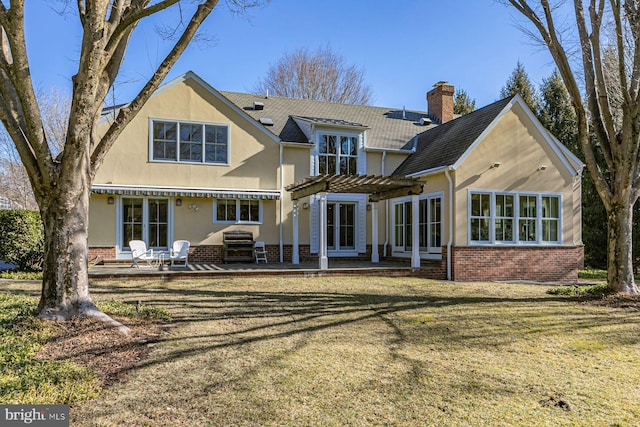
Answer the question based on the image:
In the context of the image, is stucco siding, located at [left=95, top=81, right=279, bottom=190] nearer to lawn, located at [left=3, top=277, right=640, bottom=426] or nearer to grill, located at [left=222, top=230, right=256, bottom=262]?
grill, located at [left=222, top=230, right=256, bottom=262]

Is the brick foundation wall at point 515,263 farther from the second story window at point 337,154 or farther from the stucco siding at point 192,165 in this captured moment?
the stucco siding at point 192,165

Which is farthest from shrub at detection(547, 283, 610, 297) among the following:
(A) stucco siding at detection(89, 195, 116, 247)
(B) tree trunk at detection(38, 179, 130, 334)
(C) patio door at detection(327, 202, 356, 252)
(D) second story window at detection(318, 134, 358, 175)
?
(A) stucco siding at detection(89, 195, 116, 247)

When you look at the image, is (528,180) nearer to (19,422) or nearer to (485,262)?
(485,262)

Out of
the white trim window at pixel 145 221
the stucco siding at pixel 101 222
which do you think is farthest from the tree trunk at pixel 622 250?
the stucco siding at pixel 101 222

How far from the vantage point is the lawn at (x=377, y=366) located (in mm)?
4695

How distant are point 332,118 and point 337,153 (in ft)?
10.2

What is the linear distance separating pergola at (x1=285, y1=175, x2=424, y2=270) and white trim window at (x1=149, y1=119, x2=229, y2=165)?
3.41 m

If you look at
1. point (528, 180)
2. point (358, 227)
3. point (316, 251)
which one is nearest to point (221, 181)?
point (316, 251)

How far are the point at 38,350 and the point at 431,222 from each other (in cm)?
1497

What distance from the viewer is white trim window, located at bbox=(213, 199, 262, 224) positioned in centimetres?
1928

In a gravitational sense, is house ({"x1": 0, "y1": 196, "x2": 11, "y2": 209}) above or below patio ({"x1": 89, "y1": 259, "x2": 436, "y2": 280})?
above

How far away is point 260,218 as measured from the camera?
19.8m

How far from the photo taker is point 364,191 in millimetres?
19953

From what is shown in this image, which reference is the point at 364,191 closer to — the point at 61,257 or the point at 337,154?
the point at 337,154
